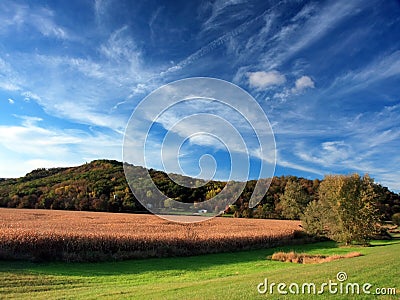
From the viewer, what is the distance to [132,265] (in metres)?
19.5

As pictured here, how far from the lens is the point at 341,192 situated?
35.5 meters

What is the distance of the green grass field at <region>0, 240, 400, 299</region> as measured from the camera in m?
10.3

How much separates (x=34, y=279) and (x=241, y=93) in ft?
43.6

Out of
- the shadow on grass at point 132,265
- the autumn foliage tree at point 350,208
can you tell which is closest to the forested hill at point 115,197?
the autumn foliage tree at point 350,208

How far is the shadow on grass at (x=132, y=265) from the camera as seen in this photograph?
621 inches

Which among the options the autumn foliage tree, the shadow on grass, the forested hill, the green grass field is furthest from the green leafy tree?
the green grass field

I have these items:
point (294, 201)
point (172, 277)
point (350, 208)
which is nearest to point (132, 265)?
point (172, 277)

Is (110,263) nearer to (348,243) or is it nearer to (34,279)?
(34,279)

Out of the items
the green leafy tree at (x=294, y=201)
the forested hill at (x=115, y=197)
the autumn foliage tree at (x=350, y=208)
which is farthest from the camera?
the forested hill at (x=115, y=197)

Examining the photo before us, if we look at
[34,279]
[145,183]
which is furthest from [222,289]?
[145,183]

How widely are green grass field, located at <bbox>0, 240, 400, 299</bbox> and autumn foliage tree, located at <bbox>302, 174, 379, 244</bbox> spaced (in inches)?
606

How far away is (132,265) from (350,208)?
25.3 meters

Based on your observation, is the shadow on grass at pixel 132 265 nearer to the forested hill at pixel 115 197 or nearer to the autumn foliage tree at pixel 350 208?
the autumn foliage tree at pixel 350 208

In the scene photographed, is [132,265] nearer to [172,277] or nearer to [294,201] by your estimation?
[172,277]
